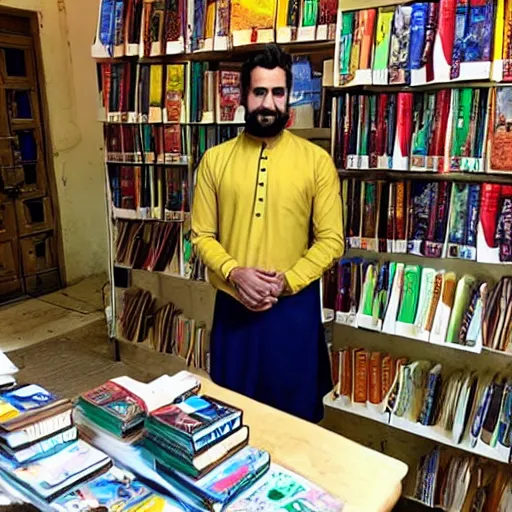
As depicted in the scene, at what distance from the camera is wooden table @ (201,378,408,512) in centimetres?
102

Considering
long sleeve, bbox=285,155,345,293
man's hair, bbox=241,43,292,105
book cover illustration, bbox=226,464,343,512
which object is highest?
man's hair, bbox=241,43,292,105

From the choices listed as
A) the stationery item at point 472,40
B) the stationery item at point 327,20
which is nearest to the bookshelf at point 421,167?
the stationery item at point 472,40

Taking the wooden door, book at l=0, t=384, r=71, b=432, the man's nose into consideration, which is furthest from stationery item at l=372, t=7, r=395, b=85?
the wooden door

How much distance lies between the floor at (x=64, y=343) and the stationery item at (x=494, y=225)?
79.0 inches

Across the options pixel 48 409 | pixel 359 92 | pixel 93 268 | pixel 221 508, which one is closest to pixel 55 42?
pixel 93 268

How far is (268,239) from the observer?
70.7 inches

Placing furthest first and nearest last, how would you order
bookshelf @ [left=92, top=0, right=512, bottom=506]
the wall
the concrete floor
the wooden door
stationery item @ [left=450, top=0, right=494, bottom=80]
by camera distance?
1. the wall
2. the wooden door
3. the concrete floor
4. bookshelf @ [left=92, top=0, right=512, bottom=506]
5. stationery item @ [left=450, top=0, right=494, bottom=80]

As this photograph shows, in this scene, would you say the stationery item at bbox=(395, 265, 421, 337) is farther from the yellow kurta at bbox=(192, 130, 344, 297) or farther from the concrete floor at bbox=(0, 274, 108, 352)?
the concrete floor at bbox=(0, 274, 108, 352)

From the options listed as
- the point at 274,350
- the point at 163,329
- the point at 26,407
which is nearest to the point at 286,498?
the point at 26,407

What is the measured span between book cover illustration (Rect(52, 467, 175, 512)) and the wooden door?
146 inches

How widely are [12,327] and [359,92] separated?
299 cm

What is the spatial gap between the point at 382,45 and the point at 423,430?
1.35 metres

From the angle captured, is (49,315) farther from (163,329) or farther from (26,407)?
(26,407)

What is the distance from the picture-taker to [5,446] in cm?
103
